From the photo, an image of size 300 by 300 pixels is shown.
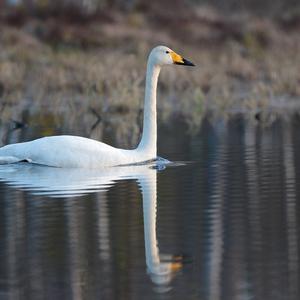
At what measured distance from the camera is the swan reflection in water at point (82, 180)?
10.2 metres

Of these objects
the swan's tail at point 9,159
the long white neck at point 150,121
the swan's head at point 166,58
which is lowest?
the swan's tail at point 9,159

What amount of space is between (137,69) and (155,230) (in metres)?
18.4

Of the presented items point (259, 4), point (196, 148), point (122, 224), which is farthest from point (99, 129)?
point (259, 4)

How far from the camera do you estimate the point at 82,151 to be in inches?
505

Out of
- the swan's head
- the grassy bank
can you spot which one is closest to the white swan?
the swan's head

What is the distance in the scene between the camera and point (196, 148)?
49.5 feet

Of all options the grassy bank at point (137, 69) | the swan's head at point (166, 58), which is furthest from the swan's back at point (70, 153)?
the grassy bank at point (137, 69)

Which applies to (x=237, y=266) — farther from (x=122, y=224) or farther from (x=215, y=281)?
(x=122, y=224)

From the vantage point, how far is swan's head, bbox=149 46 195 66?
13.5 metres

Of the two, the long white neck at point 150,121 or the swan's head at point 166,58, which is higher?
the swan's head at point 166,58

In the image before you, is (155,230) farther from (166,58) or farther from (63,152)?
(166,58)

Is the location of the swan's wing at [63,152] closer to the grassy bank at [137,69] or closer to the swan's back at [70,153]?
the swan's back at [70,153]

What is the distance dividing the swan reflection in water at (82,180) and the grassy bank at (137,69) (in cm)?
501

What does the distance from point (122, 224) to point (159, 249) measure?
1.16m
